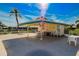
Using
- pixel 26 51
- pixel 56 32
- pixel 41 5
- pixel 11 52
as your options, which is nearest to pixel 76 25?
pixel 56 32

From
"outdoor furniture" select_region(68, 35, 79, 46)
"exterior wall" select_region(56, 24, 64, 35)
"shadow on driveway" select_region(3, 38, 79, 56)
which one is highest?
"exterior wall" select_region(56, 24, 64, 35)

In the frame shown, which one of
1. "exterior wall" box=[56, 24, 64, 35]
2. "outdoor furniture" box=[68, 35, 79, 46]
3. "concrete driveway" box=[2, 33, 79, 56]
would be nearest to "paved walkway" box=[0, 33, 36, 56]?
"concrete driveway" box=[2, 33, 79, 56]

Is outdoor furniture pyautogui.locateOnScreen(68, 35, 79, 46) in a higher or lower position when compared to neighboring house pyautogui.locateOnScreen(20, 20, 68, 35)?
lower

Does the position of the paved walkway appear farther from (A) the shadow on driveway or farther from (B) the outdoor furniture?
(B) the outdoor furniture

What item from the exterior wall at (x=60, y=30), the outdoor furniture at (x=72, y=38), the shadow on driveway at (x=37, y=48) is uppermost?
the exterior wall at (x=60, y=30)

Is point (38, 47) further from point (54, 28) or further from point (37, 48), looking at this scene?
point (54, 28)

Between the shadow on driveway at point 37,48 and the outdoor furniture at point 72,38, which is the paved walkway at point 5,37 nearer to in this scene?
the shadow on driveway at point 37,48

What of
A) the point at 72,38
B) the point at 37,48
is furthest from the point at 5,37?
the point at 72,38

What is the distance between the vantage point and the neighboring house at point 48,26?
8.47 ft

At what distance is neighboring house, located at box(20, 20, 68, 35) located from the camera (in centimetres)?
258

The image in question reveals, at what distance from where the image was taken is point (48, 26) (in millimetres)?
2586

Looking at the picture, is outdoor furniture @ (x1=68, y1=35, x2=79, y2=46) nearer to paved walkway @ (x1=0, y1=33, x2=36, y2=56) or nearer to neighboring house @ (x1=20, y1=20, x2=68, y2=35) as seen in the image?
neighboring house @ (x1=20, y1=20, x2=68, y2=35)

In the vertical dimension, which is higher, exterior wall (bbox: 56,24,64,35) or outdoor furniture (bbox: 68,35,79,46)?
exterior wall (bbox: 56,24,64,35)

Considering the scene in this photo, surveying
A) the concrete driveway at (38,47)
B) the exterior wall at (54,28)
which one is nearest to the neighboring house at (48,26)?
the exterior wall at (54,28)
